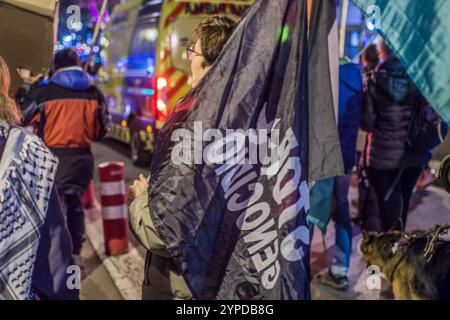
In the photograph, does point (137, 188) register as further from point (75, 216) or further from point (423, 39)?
point (75, 216)

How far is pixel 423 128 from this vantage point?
4137 millimetres

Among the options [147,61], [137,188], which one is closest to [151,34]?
[147,61]

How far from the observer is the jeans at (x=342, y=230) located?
4203 millimetres

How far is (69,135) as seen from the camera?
167 inches

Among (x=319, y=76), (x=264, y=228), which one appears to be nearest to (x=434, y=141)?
(x=319, y=76)

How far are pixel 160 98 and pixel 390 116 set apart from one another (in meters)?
4.46

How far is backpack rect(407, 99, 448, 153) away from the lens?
13.5 ft

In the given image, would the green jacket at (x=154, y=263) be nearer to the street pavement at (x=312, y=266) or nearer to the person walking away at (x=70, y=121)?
the street pavement at (x=312, y=266)

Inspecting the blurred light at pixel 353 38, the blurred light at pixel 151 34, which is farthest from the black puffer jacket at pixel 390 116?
the blurred light at pixel 353 38

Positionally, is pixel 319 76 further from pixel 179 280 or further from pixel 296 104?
pixel 179 280

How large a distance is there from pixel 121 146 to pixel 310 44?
10.4 m

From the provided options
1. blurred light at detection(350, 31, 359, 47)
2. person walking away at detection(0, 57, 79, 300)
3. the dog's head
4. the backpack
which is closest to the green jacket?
person walking away at detection(0, 57, 79, 300)

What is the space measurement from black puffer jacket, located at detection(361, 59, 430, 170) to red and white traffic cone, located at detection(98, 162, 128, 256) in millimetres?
2343

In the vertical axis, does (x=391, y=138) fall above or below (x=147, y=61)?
below
